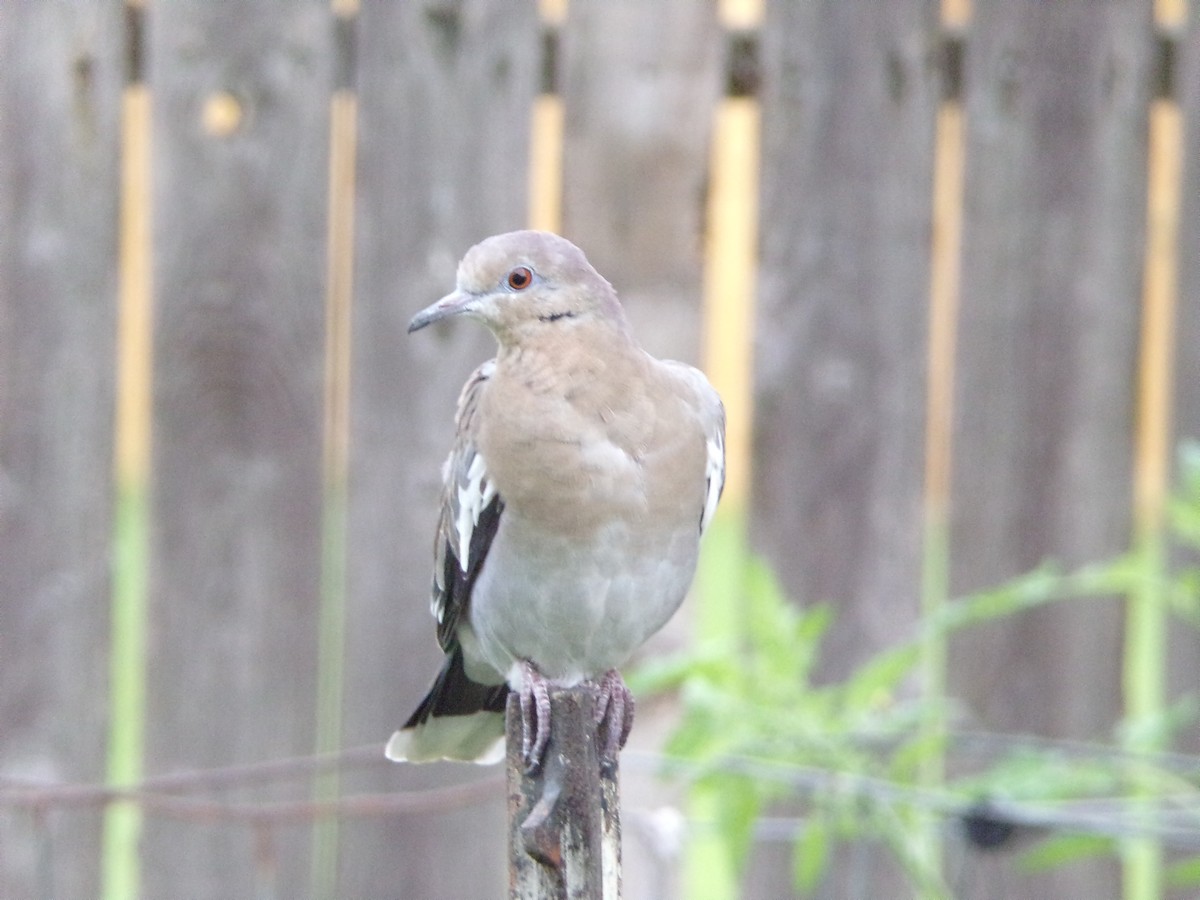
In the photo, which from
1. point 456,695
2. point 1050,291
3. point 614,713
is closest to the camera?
point 614,713

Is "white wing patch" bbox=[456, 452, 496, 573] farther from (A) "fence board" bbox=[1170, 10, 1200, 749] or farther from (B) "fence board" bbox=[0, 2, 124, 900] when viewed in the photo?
(A) "fence board" bbox=[1170, 10, 1200, 749]

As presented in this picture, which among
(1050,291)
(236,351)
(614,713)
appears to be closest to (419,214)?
(236,351)

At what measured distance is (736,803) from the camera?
2.43 meters

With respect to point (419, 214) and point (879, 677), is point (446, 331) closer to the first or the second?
point (419, 214)

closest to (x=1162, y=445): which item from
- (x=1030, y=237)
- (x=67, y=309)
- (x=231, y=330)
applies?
(x=1030, y=237)

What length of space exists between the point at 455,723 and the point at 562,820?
38.9 inches

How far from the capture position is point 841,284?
318 cm

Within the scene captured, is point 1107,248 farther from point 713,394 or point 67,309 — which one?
point 67,309

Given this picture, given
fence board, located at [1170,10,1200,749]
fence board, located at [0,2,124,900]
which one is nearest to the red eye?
fence board, located at [0,2,124,900]

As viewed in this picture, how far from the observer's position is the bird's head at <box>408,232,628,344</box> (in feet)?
7.55

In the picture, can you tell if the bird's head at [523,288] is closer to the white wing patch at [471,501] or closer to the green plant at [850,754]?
the white wing patch at [471,501]

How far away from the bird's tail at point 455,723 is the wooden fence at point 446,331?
2.02 ft

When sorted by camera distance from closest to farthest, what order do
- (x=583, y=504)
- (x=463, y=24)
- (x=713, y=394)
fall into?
(x=583, y=504) < (x=713, y=394) < (x=463, y=24)

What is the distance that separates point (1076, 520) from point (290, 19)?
178 centimetres
